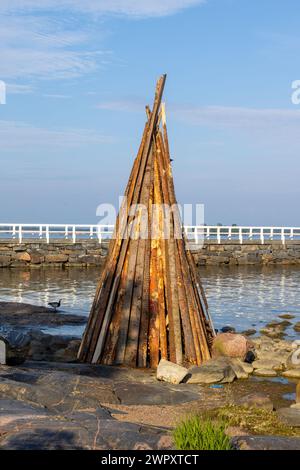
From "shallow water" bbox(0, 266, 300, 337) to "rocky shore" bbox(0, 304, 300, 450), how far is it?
16.0 ft

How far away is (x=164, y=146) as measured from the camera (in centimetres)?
1252

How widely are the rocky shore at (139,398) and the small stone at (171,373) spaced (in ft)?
0.05

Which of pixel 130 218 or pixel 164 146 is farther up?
pixel 164 146

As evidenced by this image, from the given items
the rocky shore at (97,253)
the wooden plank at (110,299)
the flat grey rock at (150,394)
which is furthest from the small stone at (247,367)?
the rocky shore at (97,253)

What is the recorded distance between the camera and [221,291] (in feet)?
89.6

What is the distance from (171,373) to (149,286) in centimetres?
191

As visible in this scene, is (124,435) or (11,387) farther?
(11,387)

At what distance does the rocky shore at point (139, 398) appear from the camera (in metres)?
6.34

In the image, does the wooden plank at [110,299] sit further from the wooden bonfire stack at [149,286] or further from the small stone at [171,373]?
the small stone at [171,373]

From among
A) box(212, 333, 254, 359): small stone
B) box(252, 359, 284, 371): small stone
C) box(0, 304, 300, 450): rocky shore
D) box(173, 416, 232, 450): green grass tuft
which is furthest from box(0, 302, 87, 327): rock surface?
box(173, 416, 232, 450): green grass tuft

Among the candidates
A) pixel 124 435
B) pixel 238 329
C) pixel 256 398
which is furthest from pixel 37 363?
pixel 238 329

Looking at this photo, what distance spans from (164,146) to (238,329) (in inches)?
279

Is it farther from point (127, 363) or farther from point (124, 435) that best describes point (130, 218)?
point (124, 435)
